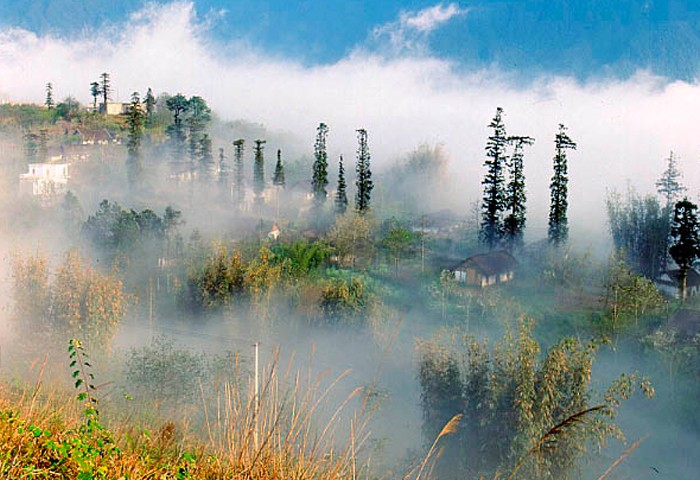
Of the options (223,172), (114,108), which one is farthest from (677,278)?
(114,108)

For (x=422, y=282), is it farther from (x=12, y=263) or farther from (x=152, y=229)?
(x=12, y=263)

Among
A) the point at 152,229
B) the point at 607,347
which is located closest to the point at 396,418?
the point at 607,347

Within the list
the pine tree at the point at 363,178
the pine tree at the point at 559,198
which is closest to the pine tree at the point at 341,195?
the pine tree at the point at 363,178

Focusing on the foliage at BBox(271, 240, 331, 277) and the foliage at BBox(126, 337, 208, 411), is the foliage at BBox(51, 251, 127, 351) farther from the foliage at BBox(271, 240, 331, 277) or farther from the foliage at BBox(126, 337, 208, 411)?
the foliage at BBox(271, 240, 331, 277)

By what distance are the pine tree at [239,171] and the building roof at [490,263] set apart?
4.91 m

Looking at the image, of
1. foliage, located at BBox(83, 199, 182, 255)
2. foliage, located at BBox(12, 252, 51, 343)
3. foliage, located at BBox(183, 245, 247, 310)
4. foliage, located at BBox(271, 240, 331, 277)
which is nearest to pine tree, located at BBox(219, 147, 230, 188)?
foliage, located at BBox(83, 199, 182, 255)

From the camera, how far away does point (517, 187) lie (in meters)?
10.7

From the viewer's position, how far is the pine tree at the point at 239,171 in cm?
1289

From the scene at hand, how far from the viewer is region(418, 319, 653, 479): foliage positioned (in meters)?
5.13

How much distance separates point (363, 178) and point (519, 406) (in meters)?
7.42

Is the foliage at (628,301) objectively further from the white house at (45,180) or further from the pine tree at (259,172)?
the white house at (45,180)

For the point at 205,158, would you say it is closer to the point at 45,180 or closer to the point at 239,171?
the point at 239,171

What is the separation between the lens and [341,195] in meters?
12.2

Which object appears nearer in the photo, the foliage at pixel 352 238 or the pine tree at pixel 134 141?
the foliage at pixel 352 238
